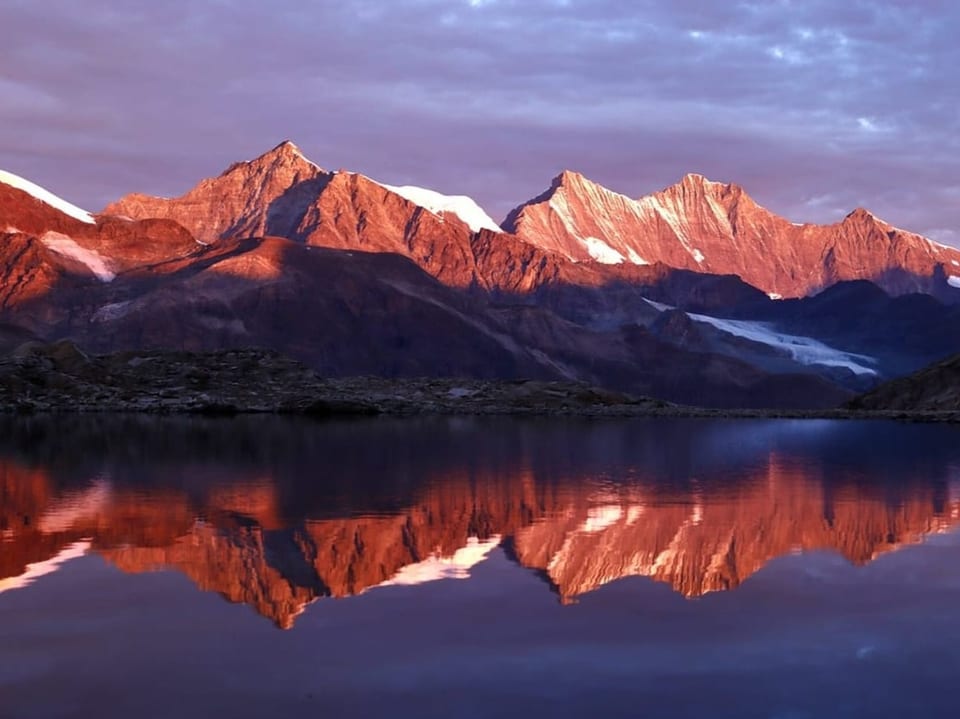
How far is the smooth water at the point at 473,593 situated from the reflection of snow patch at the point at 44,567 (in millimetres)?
91

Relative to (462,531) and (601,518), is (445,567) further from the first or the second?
(601,518)

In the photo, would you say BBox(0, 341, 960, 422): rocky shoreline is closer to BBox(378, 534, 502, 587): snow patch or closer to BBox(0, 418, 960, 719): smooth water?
BBox(0, 418, 960, 719): smooth water

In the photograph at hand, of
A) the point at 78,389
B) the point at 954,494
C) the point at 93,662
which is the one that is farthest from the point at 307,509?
the point at 78,389

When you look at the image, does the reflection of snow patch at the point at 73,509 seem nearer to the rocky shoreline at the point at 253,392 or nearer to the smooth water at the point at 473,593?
the smooth water at the point at 473,593

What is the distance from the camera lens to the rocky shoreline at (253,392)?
128 metres

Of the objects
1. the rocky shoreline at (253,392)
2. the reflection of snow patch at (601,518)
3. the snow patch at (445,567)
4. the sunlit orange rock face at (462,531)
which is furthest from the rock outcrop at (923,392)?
the snow patch at (445,567)

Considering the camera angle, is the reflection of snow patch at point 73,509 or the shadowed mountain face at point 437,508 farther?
the reflection of snow patch at point 73,509

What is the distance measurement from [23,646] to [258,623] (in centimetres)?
408

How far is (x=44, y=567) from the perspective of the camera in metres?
29.7

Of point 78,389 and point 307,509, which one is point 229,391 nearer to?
point 78,389

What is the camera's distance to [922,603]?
26422 mm

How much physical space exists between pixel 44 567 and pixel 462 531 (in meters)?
11.6

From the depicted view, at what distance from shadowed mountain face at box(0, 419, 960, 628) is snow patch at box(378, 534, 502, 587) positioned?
0.09 meters

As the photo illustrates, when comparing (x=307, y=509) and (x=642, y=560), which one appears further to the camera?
(x=307, y=509)
